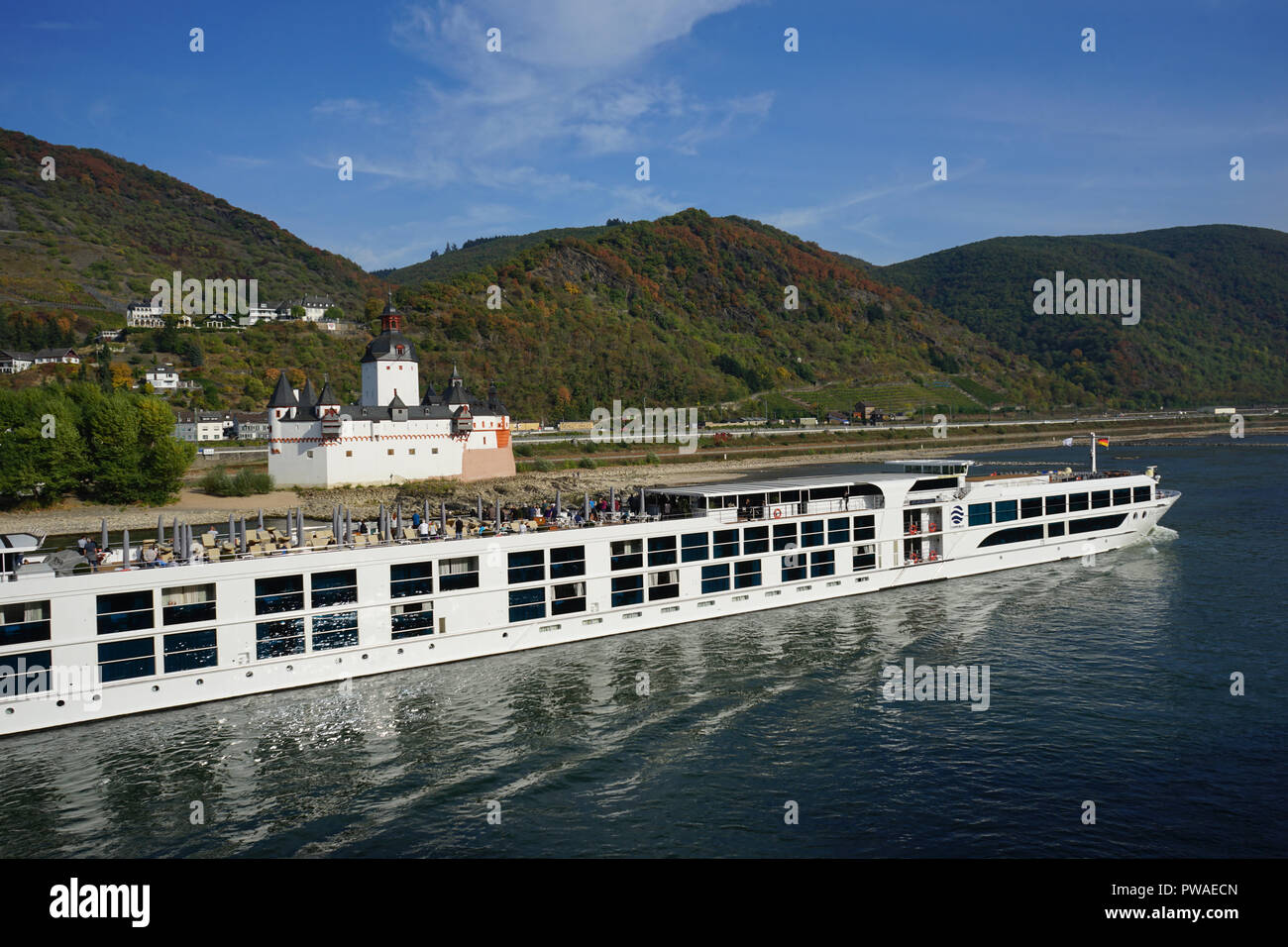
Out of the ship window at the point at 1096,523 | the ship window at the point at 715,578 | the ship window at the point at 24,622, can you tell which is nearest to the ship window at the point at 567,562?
the ship window at the point at 715,578

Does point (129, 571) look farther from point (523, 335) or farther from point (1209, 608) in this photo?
point (523, 335)

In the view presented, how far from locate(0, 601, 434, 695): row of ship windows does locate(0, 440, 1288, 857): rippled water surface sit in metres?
1.45

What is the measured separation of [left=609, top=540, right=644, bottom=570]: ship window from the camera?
35.1 meters

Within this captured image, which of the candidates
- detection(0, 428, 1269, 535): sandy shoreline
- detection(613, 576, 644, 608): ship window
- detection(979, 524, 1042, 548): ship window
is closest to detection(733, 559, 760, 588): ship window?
detection(613, 576, 644, 608): ship window

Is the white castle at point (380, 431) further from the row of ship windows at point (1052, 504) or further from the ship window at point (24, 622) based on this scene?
the ship window at point (24, 622)

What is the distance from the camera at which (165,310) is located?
525 ft

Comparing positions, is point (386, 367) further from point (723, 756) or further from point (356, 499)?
point (723, 756)

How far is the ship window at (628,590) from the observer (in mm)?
35219

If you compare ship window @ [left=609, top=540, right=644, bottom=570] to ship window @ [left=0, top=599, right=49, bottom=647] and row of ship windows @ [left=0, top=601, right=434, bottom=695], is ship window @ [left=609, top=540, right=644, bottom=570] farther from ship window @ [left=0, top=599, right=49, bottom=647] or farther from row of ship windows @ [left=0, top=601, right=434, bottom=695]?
ship window @ [left=0, top=599, right=49, bottom=647]

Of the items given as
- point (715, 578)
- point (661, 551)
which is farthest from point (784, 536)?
point (661, 551)

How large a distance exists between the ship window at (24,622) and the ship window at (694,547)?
855 inches

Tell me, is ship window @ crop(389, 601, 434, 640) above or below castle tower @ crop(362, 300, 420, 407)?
below

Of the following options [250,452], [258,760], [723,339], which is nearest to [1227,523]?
[258,760]
